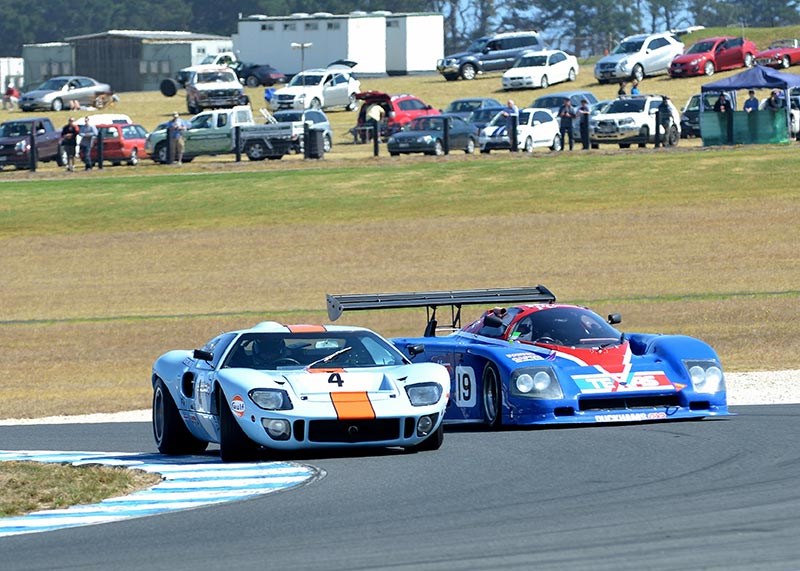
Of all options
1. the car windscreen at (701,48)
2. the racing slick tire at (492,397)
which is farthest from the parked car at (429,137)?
the racing slick tire at (492,397)

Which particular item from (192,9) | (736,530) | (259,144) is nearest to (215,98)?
(259,144)

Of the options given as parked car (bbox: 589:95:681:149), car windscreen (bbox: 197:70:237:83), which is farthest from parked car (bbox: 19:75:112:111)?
parked car (bbox: 589:95:681:149)

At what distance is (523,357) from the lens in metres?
13.5

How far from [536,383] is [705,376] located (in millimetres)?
1469

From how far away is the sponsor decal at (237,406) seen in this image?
11373mm

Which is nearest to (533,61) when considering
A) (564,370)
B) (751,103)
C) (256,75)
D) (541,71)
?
(541,71)

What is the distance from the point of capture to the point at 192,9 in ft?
531

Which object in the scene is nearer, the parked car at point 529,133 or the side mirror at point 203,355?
the side mirror at point 203,355

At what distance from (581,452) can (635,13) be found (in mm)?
162803

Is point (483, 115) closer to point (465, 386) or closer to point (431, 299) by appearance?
point (431, 299)

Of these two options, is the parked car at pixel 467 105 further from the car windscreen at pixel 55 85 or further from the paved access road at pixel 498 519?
the paved access road at pixel 498 519

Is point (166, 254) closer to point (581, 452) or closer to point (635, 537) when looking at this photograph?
point (581, 452)

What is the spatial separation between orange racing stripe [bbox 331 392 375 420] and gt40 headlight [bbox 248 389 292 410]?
0.33 meters

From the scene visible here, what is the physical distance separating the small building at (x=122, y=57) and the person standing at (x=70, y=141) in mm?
44995
